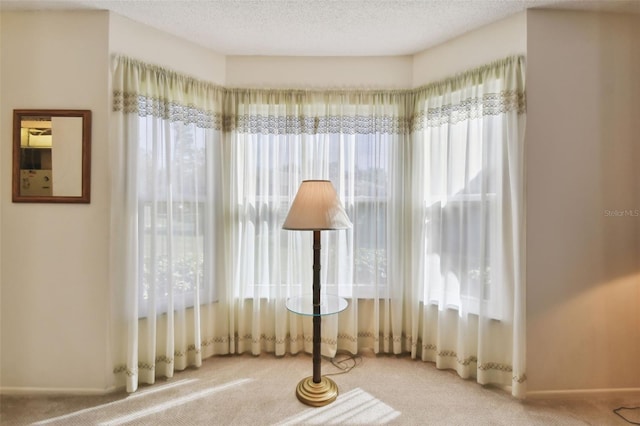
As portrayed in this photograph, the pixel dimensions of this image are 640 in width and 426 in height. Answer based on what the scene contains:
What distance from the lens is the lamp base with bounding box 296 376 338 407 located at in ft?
6.01

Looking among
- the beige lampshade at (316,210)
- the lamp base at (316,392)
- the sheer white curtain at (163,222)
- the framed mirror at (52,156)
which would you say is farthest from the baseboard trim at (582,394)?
the framed mirror at (52,156)

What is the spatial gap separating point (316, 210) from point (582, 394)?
6.93 feet

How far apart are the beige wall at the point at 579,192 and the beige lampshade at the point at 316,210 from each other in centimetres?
126

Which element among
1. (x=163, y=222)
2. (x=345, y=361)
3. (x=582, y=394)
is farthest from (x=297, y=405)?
(x=582, y=394)

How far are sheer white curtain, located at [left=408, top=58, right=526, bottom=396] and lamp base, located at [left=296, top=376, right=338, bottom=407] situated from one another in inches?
32.6

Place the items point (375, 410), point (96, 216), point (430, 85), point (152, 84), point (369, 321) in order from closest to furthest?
point (375, 410) → point (96, 216) → point (152, 84) → point (430, 85) → point (369, 321)

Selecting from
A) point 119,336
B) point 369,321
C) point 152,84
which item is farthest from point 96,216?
point 369,321

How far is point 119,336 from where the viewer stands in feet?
6.42

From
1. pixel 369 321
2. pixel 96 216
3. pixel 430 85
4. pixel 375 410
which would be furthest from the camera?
Answer: pixel 369 321

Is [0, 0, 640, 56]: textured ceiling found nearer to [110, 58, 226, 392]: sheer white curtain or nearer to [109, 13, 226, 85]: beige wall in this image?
[109, 13, 226, 85]: beige wall

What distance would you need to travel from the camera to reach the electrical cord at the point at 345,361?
2256mm

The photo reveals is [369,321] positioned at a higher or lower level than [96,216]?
lower

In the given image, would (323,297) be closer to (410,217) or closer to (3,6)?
(410,217)

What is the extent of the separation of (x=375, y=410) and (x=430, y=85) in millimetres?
2362
